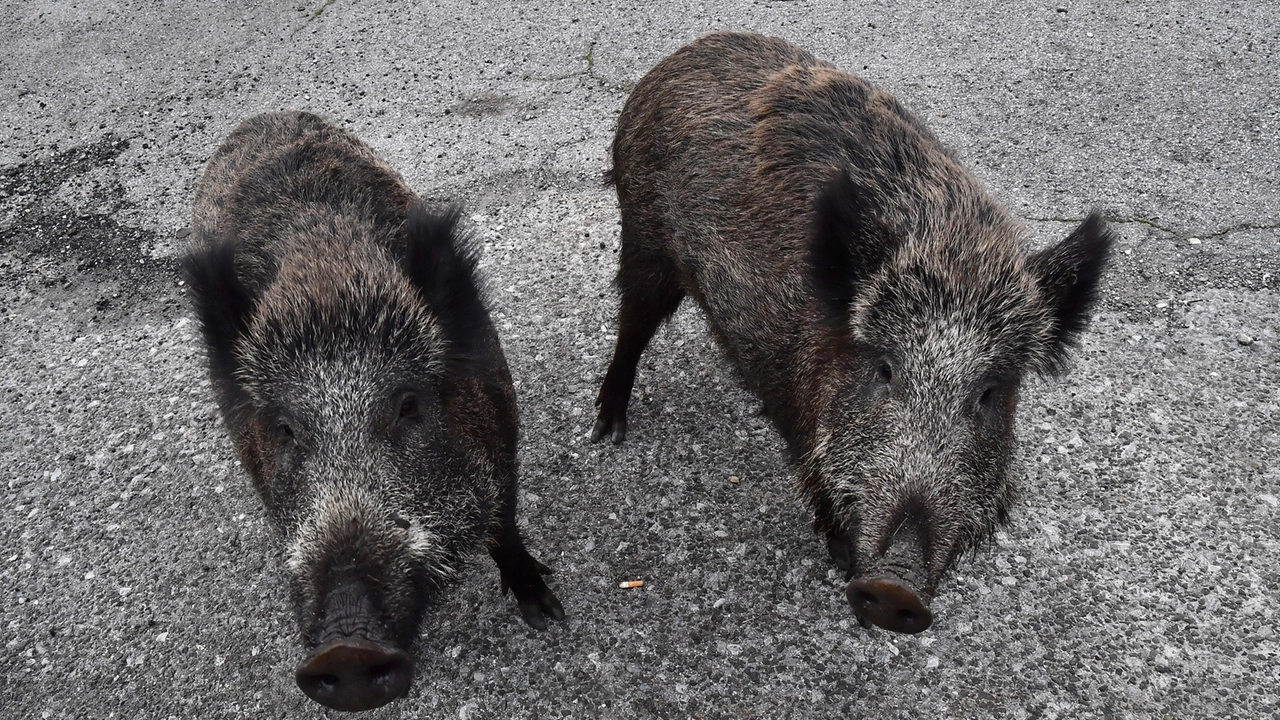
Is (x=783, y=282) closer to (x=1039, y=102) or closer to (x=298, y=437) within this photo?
(x=298, y=437)

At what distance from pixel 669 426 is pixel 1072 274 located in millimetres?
1778

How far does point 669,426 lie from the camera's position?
140 inches

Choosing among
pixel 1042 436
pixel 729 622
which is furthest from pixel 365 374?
pixel 1042 436

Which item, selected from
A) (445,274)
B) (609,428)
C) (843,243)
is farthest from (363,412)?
(609,428)

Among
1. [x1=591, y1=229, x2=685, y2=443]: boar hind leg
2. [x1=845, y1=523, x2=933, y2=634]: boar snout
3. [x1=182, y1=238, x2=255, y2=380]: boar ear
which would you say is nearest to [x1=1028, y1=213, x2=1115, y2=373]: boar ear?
[x1=845, y1=523, x2=933, y2=634]: boar snout

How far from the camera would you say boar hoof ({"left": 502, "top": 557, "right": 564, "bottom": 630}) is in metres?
2.80

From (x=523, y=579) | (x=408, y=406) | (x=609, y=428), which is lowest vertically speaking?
(x=609, y=428)

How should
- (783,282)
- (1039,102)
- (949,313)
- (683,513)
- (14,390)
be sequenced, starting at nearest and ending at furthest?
1. (949,313)
2. (783,282)
3. (683,513)
4. (14,390)
5. (1039,102)

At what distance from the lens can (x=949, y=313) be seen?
2.17 m

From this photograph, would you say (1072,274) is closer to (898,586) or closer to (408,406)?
(898,586)

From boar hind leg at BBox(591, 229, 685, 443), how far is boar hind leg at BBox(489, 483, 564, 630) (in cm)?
81

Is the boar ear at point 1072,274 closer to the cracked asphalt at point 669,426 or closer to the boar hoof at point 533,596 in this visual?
the cracked asphalt at point 669,426

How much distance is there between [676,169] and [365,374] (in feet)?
4.56

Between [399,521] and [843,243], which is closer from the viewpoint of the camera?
[399,521]
